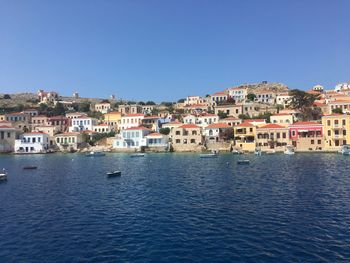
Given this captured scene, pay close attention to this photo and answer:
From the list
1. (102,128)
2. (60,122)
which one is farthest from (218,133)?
(60,122)

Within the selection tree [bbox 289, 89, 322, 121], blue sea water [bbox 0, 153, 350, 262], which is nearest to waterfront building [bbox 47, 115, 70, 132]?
blue sea water [bbox 0, 153, 350, 262]

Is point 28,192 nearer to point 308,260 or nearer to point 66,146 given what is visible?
point 308,260

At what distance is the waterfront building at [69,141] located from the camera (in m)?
93.4

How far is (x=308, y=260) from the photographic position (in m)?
13.9

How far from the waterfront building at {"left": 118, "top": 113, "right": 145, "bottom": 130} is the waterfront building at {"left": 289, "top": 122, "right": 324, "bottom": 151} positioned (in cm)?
4913

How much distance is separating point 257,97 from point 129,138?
63.4m

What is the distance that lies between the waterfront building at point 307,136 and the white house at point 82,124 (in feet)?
218

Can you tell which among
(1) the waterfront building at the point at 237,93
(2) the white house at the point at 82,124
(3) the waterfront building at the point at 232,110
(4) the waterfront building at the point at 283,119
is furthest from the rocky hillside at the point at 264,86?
(2) the white house at the point at 82,124

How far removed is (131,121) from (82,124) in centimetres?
1811

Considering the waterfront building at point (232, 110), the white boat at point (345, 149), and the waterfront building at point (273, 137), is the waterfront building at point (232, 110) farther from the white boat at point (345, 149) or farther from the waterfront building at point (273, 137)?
the white boat at point (345, 149)

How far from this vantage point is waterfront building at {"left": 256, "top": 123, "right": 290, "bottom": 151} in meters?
74.6

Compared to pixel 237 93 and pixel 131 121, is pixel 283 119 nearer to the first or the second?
pixel 237 93

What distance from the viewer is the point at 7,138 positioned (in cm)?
9319

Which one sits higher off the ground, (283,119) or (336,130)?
(283,119)
